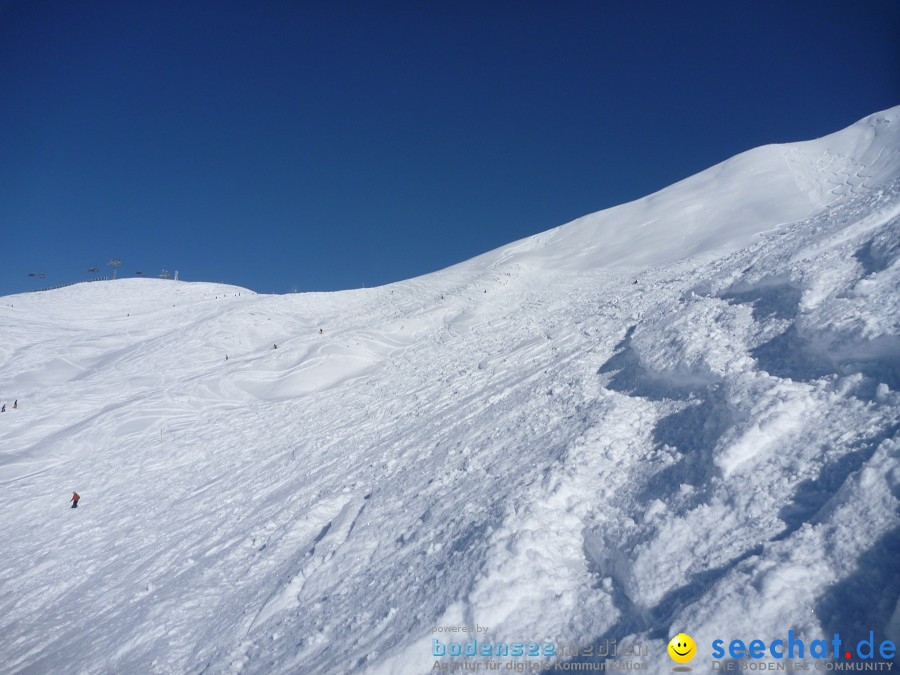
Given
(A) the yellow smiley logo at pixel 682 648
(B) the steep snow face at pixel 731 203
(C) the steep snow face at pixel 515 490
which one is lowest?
(A) the yellow smiley logo at pixel 682 648

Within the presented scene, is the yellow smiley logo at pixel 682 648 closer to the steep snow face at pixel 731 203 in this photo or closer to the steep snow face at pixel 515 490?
the steep snow face at pixel 515 490

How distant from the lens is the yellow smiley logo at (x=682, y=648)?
4.57 m

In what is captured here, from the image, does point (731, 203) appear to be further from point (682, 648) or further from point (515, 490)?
point (682, 648)

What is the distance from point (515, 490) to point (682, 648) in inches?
156

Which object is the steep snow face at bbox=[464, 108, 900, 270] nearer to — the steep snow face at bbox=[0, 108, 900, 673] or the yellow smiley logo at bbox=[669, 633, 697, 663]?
the steep snow face at bbox=[0, 108, 900, 673]

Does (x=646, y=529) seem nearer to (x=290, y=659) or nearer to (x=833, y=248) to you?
(x=290, y=659)

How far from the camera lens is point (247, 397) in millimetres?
22547

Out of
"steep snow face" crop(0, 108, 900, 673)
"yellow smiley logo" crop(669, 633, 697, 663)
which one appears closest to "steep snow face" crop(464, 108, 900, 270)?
"steep snow face" crop(0, 108, 900, 673)

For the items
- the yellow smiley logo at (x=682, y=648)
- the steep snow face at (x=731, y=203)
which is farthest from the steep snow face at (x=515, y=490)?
the steep snow face at (x=731, y=203)

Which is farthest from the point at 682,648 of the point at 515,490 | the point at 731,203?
the point at 731,203

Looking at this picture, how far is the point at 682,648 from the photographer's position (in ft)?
15.2

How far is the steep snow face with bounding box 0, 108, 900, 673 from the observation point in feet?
18.1

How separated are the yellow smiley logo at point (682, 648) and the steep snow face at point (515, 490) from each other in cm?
7

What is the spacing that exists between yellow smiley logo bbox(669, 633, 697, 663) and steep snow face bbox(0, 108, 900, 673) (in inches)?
2.9
